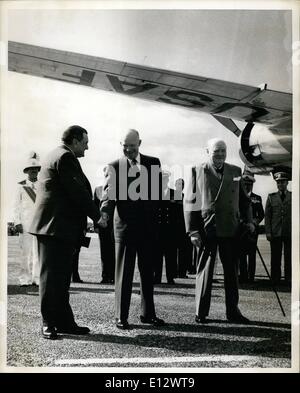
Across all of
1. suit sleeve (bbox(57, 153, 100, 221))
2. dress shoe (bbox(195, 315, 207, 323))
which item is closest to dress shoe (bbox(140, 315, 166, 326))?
dress shoe (bbox(195, 315, 207, 323))

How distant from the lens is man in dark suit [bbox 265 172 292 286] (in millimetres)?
4527

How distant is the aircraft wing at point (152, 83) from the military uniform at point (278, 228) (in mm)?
774

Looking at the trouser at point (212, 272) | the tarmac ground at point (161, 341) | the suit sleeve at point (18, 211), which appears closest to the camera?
the tarmac ground at point (161, 341)

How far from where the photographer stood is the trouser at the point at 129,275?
3.73 metres

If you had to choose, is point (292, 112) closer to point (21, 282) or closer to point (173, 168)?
point (173, 168)

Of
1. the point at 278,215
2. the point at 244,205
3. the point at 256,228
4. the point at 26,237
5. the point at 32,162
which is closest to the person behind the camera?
the point at 244,205

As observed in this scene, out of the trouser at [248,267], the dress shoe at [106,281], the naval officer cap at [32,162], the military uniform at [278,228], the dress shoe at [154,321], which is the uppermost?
the naval officer cap at [32,162]

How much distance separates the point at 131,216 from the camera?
3789 millimetres

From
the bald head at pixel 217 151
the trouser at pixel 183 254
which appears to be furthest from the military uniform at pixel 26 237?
the bald head at pixel 217 151

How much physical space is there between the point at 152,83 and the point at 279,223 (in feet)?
6.48

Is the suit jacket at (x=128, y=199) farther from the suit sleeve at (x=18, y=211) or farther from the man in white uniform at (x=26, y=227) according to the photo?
the suit sleeve at (x=18, y=211)

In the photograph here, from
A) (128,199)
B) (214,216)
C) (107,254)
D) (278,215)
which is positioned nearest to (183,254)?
(107,254)

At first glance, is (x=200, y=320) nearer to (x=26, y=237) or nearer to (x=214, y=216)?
(x=214, y=216)
